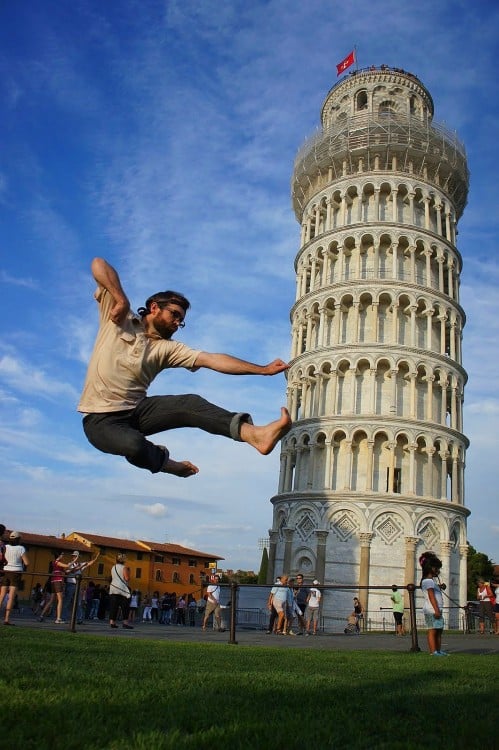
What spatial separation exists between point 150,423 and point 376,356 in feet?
130

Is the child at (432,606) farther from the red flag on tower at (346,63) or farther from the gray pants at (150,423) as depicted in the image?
the red flag on tower at (346,63)

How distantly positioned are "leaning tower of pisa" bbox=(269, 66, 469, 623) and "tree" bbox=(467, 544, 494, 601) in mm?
24298

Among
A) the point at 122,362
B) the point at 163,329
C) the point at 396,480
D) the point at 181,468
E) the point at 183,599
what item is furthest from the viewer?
the point at 396,480

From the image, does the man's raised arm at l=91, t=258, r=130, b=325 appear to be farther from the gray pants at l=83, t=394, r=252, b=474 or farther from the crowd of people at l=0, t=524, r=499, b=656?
the crowd of people at l=0, t=524, r=499, b=656

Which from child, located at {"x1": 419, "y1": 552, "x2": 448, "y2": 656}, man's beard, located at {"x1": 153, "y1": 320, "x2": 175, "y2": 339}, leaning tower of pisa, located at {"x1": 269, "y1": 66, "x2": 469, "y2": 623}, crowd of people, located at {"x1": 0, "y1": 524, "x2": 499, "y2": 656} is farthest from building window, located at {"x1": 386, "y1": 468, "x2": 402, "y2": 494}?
man's beard, located at {"x1": 153, "y1": 320, "x2": 175, "y2": 339}

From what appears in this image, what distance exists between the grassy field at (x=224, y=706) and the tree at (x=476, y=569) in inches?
2504

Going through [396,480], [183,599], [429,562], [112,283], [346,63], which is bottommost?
[183,599]

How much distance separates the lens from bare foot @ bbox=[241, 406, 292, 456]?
5566 millimetres

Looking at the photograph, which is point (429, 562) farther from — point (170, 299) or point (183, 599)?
point (183, 599)

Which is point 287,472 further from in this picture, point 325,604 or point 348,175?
point 348,175

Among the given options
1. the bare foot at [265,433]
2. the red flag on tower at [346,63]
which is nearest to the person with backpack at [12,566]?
the bare foot at [265,433]

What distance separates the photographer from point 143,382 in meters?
6.10

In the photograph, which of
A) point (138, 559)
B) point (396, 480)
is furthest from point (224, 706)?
point (138, 559)

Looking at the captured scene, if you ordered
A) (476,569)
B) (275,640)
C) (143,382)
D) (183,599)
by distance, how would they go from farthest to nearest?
1. (476,569)
2. (183,599)
3. (275,640)
4. (143,382)
